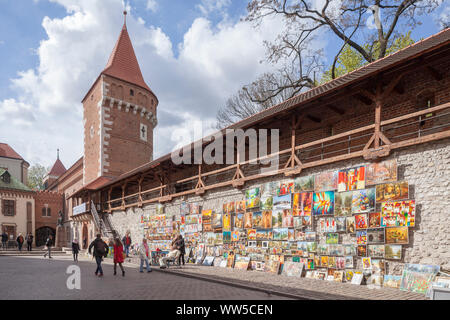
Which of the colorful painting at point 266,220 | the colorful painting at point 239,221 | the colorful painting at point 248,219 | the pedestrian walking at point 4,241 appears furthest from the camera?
the pedestrian walking at point 4,241

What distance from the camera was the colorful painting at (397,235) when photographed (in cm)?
798

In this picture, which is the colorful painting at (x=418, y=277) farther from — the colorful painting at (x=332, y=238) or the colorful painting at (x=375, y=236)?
the colorful painting at (x=332, y=238)

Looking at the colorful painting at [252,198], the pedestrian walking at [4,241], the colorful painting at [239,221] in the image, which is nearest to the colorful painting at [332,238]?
the colorful painting at [252,198]

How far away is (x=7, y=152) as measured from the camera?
5000cm

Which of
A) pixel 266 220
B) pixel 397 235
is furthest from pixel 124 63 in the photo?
pixel 397 235

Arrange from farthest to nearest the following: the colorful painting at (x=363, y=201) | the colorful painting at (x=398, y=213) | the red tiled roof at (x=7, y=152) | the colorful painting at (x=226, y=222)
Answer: the red tiled roof at (x=7, y=152) < the colorful painting at (x=226, y=222) < the colorful painting at (x=363, y=201) < the colorful painting at (x=398, y=213)

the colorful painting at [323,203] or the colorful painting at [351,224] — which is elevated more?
the colorful painting at [323,203]

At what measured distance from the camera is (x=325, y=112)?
12.2 m

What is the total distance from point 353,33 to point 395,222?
46.7 ft

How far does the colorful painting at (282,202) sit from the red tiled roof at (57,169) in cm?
5235

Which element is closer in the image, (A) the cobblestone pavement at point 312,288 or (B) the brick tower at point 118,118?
(A) the cobblestone pavement at point 312,288

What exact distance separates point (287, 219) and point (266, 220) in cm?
94

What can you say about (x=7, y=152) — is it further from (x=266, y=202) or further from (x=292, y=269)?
(x=292, y=269)
